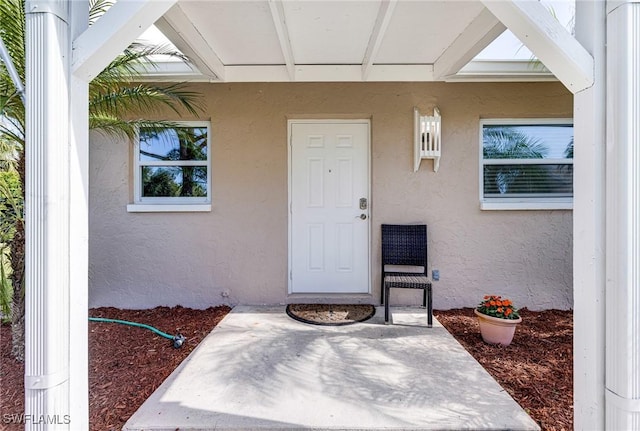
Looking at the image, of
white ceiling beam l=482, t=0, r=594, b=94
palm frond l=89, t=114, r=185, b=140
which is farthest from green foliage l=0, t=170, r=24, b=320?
white ceiling beam l=482, t=0, r=594, b=94

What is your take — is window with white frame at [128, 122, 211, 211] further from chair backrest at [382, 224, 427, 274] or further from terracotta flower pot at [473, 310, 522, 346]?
terracotta flower pot at [473, 310, 522, 346]

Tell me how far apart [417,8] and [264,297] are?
3353 millimetres

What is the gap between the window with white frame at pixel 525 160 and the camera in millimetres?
4023

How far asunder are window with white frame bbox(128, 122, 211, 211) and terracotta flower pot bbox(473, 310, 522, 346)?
11.0 ft

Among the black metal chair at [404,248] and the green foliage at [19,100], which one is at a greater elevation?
the green foliage at [19,100]

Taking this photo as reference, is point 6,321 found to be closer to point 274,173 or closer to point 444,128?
point 274,173

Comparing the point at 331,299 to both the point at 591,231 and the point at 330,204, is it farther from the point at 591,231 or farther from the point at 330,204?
the point at 591,231

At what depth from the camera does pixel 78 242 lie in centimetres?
158

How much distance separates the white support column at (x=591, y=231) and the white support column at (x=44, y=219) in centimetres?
244

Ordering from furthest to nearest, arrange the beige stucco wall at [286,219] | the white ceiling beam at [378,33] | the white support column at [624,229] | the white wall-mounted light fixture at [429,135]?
the beige stucco wall at [286,219] → the white wall-mounted light fixture at [429,135] → the white ceiling beam at [378,33] → the white support column at [624,229]

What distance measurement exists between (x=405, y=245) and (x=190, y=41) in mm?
3082

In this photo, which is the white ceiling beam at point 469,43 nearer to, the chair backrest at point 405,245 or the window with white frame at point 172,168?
the chair backrest at point 405,245

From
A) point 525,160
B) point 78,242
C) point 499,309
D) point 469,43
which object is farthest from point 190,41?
point 525,160

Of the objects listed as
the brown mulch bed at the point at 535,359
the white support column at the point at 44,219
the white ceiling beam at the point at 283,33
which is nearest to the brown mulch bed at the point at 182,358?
the brown mulch bed at the point at 535,359
